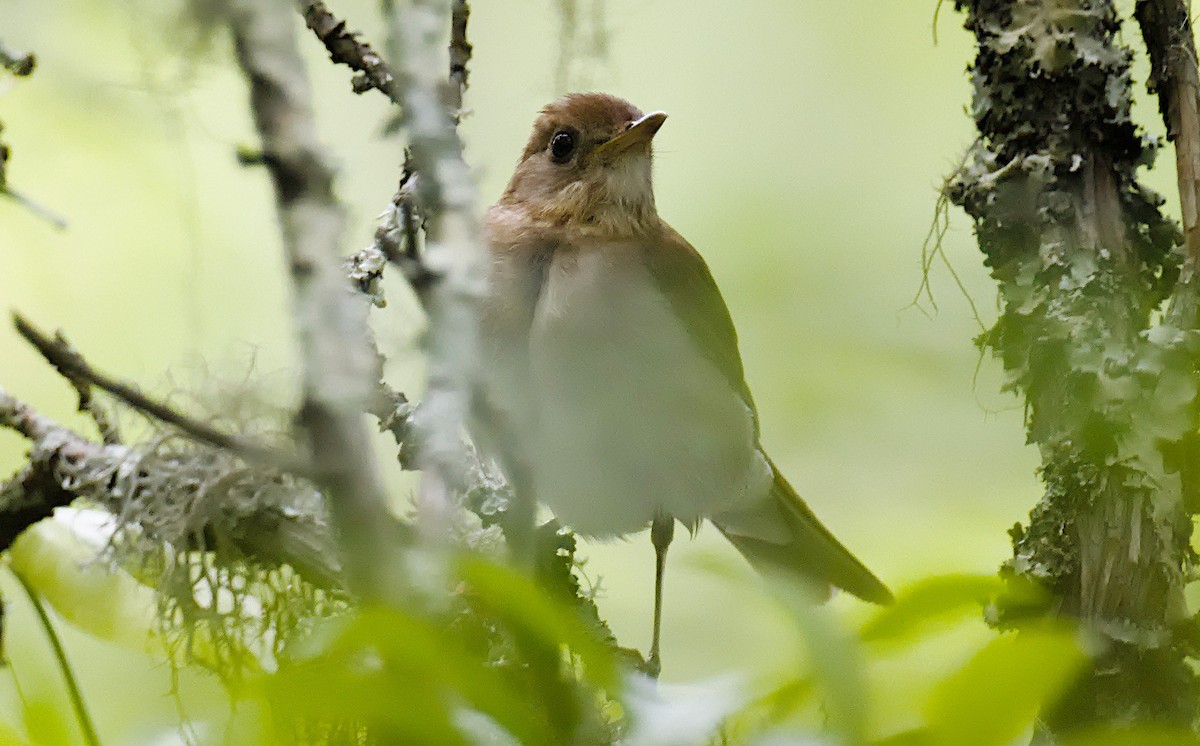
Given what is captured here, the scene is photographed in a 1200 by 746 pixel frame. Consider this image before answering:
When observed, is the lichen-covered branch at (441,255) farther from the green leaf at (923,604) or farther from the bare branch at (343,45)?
the bare branch at (343,45)

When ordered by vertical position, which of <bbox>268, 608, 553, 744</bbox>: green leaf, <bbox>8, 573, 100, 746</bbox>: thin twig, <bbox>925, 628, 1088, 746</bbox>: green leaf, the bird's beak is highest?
the bird's beak

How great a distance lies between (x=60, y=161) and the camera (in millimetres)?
907

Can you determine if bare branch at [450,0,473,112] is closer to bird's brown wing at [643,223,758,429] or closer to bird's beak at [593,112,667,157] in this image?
bird's brown wing at [643,223,758,429]

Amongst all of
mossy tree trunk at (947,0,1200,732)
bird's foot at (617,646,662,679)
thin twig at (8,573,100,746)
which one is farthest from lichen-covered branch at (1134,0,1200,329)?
thin twig at (8,573,100,746)

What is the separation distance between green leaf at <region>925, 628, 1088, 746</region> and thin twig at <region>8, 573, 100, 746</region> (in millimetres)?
379

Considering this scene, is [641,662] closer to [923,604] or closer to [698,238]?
[923,604]

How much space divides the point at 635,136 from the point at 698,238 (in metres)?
0.24

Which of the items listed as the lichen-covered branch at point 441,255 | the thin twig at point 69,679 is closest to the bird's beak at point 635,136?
the thin twig at point 69,679

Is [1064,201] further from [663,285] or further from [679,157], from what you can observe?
Result: [679,157]

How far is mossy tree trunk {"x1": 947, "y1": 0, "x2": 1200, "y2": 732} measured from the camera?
0.63m

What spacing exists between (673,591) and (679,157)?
1.62 ft

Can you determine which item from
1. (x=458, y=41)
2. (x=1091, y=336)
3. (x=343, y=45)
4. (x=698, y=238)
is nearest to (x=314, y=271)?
(x=458, y=41)

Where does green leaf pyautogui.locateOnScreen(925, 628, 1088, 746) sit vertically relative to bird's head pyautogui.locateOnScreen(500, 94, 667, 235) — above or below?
below

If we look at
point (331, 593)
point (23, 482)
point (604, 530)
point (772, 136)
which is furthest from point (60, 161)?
point (772, 136)
